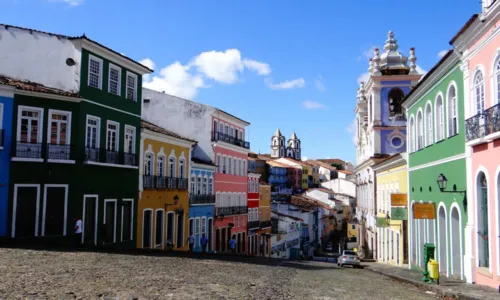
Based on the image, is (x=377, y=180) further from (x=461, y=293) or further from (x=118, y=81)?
(x=461, y=293)

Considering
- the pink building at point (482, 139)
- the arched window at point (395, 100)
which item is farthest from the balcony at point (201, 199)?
the pink building at point (482, 139)

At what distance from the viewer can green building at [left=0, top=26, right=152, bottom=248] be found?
804 inches

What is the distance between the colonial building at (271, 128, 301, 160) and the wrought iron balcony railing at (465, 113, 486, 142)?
5750 inches

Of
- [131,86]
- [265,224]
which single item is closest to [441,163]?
[131,86]

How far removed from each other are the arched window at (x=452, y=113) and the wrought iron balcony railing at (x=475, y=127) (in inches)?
79.9

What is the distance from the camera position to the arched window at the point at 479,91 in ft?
49.6

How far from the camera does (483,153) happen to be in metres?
14.8

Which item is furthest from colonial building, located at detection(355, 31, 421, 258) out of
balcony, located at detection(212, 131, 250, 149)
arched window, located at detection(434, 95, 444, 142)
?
arched window, located at detection(434, 95, 444, 142)

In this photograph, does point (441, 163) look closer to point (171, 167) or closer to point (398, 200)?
point (398, 200)

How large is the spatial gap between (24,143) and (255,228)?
96.4ft

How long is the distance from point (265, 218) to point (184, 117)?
16578 millimetres

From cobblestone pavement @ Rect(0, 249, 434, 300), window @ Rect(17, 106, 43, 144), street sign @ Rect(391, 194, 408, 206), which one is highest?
window @ Rect(17, 106, 43, 144)

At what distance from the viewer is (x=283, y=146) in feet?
549

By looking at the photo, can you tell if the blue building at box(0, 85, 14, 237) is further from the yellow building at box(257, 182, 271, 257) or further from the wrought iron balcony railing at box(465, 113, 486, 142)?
the yellow building at box(257, 182, 271, 257)
